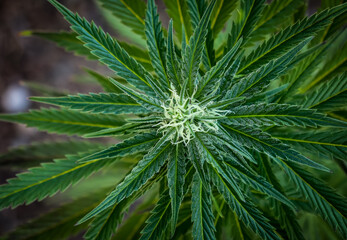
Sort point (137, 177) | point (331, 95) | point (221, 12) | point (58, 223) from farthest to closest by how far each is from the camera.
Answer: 1. point (58, 223)
2. point (221, 12)
3. point (331, 95)
4. point (137, 177)

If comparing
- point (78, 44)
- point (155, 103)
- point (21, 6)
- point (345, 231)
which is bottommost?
point (345, 231)

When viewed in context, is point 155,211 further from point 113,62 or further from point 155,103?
point 113,62

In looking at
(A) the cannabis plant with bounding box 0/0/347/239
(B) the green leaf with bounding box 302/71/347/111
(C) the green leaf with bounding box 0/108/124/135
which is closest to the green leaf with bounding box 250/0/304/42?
(A) the cannabis plant with bounding box 0/0/347/239

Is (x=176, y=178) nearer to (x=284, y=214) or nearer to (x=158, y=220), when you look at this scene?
(x=158, y=220)

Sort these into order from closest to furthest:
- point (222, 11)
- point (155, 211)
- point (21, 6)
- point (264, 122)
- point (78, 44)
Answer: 1. point (264, 122)
2. point (155, 211)
3. point (222, 11)
4. point (78, 44)
5. point (21, 6)

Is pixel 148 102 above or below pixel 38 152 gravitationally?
below

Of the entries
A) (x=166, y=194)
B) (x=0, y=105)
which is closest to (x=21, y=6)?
(x=0, y=105)

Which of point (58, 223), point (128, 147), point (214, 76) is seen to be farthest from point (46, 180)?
point (214, 76)
